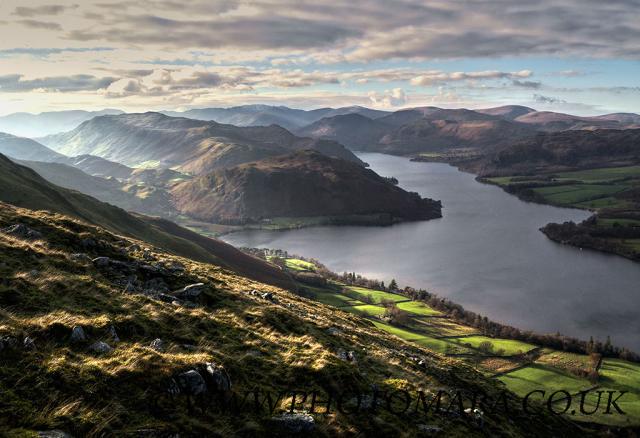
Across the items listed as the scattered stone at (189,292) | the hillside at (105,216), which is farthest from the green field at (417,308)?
the scattered stone at (189,292)

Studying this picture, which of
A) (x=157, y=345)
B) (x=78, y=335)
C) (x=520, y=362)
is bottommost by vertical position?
(x=520, y=362)

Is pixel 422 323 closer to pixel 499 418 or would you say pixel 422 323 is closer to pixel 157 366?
pixel 499 418

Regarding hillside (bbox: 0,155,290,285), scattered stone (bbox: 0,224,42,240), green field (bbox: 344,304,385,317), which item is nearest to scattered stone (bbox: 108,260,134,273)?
scattered stone (bbox: 0,224,42,240)

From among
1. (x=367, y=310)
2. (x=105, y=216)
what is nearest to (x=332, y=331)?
(x=105, y=216)

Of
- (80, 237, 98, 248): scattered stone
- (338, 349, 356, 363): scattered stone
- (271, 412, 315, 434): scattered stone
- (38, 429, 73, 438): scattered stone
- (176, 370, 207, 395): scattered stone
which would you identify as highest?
(80, 237, 98, 248): scattered stone

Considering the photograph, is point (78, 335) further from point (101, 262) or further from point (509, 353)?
point (509, 353)

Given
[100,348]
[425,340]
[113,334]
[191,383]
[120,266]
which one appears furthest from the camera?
[425,340]

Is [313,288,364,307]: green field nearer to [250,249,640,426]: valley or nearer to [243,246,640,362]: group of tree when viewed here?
[250,249,640,426]: valley
